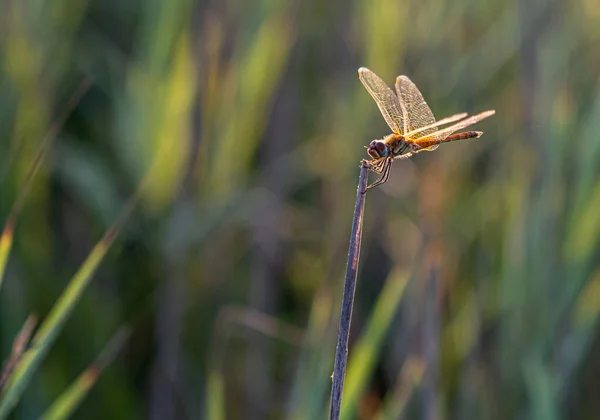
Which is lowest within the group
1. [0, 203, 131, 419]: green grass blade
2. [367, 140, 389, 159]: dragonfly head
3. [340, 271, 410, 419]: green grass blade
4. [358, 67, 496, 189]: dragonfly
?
[0, 203, 131, 419]: green grass blade

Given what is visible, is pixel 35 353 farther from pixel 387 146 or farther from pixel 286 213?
pixel 286 213

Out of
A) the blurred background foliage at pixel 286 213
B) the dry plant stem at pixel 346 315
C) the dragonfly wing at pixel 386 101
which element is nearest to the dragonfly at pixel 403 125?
the dragonfly wing at pixel 386 101

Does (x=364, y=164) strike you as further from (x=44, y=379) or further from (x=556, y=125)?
(x=44, y=379)

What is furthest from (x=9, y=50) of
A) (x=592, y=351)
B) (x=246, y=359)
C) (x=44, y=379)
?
(x=592, y=351)

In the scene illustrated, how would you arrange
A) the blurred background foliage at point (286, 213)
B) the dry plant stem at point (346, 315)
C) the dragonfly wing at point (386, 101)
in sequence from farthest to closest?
the blurred background foliage at point (286, 213), the dragonfly wing at point (386, 101), the dry plant stem at point (346, 315)

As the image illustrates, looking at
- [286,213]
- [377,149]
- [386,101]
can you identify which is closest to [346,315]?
[377,149]

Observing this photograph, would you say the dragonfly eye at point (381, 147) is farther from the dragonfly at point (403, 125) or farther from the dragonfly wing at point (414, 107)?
the dragonfly wing at point (414, 107)

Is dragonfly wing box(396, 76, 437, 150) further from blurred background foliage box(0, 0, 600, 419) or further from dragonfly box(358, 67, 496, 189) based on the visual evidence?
blurred background foliage box(0, 0, 600, 419)

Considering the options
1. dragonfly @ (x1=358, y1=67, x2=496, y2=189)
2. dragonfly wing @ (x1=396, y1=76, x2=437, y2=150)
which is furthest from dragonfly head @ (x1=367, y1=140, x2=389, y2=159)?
dragonfly wing @ (x1=396, y1=76, x2=437, y2=150)
